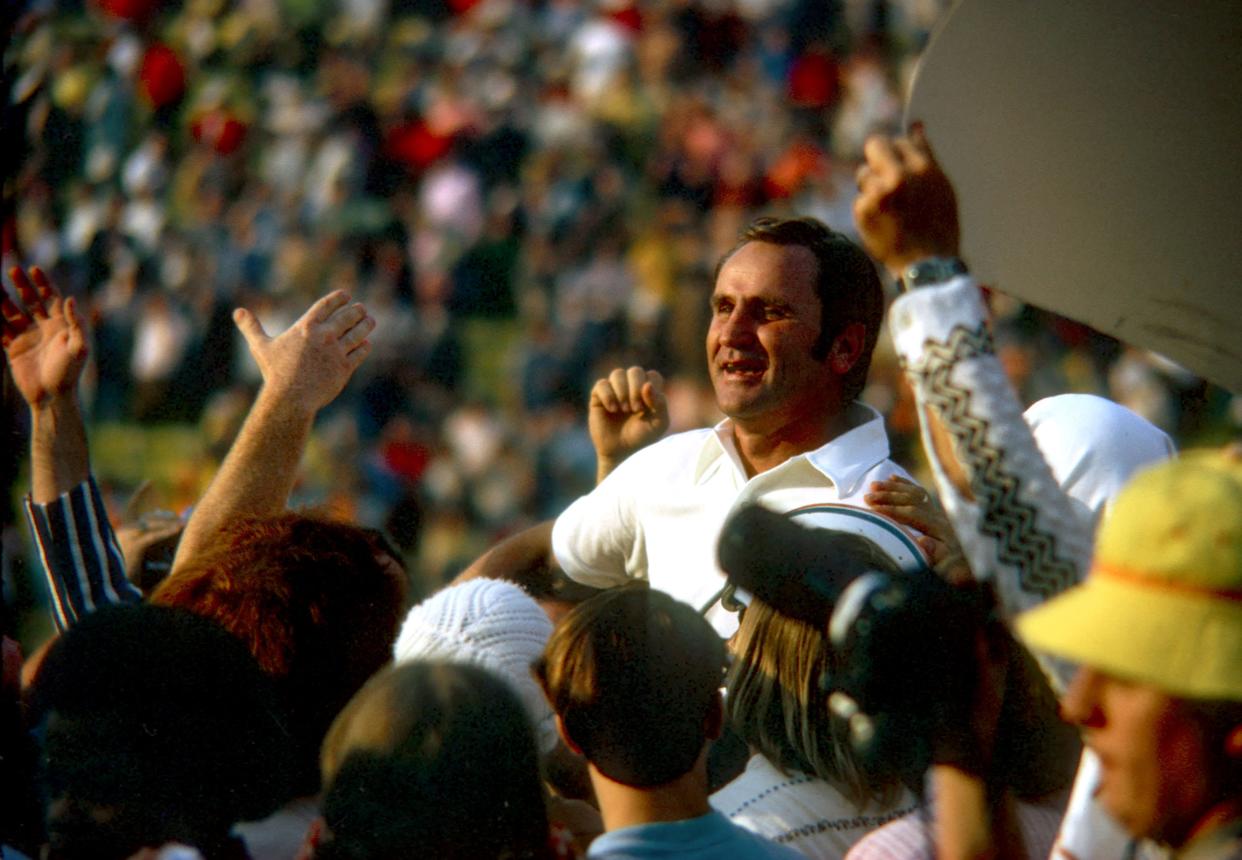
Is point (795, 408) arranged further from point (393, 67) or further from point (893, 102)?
point (393, 67)

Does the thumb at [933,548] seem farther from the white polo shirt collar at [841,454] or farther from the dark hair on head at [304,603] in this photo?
the dark hair on head at [304,603]

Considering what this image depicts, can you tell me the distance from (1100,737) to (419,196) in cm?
1021

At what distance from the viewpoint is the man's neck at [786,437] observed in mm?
3119

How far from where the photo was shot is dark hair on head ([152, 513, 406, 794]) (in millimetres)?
2232

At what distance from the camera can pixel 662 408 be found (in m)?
3.58

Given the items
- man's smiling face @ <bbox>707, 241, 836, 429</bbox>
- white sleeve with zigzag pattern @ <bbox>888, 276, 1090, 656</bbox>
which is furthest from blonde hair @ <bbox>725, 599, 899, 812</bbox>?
man's smiling face @ <bbox>707, 241, 836, 429</bbox>

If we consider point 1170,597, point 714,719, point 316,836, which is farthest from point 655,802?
point 1170,597

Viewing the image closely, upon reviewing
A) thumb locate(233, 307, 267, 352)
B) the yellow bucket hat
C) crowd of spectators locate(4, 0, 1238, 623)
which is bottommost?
crowd of spectators locate(4, 0, 1238, 623)

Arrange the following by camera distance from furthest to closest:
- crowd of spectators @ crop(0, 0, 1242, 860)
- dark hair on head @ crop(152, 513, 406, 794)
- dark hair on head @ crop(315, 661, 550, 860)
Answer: dark hair on head @ crop(152, 513, 406, 794) < dark hair on head @ crop(315, 661, 550, 860) < crowd of spectators @ crop(0, 0, 1242, 860)

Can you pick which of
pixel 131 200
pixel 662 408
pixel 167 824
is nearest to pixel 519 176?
pixel 131 200

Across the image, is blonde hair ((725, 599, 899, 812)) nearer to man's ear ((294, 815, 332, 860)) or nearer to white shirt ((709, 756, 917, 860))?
white shirt ((709, 756, 917, 860))

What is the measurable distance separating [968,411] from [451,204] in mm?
9746

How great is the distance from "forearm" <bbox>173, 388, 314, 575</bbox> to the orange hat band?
1701 mm

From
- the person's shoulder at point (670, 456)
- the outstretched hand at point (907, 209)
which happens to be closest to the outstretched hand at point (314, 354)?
the person's shoulder at point (670, 456)
